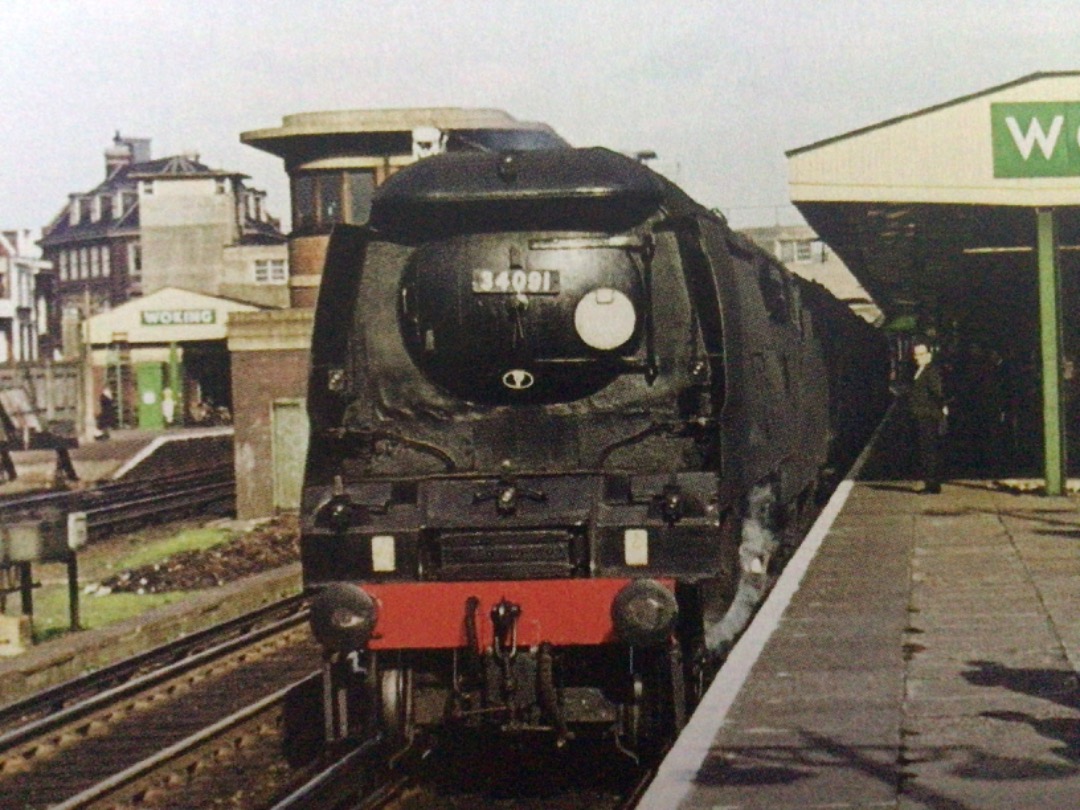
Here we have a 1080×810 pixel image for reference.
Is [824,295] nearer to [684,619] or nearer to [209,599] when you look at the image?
[209,599]

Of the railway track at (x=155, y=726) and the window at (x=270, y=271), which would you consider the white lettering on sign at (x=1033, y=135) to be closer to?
the railway track at (x=155, y=726)

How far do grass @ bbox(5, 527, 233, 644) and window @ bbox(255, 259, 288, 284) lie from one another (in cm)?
4681

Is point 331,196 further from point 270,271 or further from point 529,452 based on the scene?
point 270,271

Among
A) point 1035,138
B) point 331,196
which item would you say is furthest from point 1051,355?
point 331,196

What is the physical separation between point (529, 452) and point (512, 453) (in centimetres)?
9

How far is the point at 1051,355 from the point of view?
17.0 metres

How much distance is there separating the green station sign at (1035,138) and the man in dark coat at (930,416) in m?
2.55

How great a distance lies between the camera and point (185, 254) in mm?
76375

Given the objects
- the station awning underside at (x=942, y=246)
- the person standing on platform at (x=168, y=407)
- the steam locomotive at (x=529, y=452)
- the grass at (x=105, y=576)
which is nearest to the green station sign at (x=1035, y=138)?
the station awning underside at (x=942, y=246)

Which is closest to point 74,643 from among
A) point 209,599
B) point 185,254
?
point 209,599

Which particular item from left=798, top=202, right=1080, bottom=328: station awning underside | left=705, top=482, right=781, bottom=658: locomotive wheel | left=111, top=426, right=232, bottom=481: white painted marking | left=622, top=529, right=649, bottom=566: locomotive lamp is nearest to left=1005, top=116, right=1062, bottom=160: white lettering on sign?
left=798, top=202, right=1080, bottom=328: station awning underside

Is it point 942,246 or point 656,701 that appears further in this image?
point 942,246

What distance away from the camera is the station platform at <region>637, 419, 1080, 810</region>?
6246 millimetres

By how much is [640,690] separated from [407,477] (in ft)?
5.46
